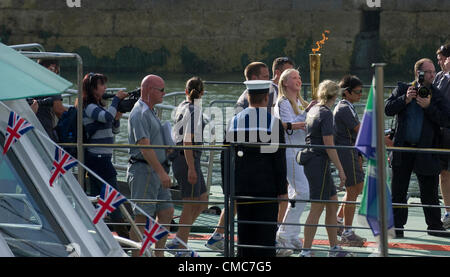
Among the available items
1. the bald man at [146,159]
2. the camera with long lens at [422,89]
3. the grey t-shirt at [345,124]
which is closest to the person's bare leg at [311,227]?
the grey t-shirt at [345,124]

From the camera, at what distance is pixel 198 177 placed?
8227 millimetres

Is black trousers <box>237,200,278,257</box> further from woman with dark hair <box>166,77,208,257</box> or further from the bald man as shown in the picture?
woman with dark hair <box>166,77,208,257</box>

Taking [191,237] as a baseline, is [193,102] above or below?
above

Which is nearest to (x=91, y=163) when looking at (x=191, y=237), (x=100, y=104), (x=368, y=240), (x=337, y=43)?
(x=100, y=104)

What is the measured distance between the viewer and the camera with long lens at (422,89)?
28.3ft

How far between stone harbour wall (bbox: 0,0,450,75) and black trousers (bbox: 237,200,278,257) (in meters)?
26.8

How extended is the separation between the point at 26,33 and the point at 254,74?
27841 millimetres

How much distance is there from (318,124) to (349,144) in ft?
2.07

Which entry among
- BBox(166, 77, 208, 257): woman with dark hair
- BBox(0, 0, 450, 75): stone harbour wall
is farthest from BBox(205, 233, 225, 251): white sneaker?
BBox(0, 0, 450, 75): stone harbour wall

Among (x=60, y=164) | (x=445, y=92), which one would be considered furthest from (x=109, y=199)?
(x=445, y=92)

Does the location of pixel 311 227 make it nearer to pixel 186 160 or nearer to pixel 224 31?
pixel 186 160

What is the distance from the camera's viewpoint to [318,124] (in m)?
7.96

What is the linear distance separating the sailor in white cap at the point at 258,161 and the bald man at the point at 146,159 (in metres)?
0.70
